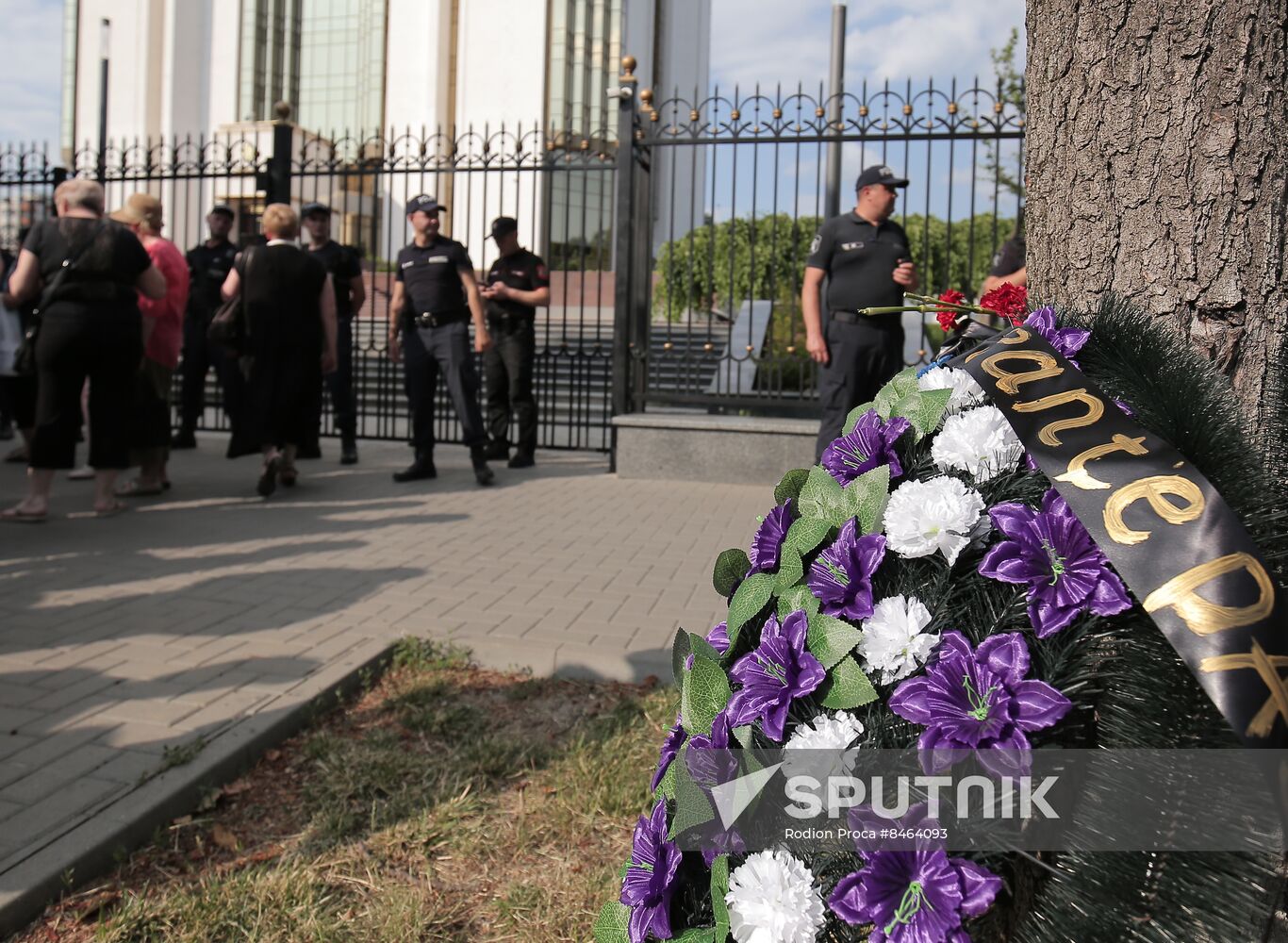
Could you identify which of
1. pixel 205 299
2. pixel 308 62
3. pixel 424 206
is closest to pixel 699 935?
pixel 424 206

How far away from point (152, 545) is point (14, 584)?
3.32ft

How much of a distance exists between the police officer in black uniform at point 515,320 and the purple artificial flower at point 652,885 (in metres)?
7.59

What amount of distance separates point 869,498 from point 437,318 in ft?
22.7

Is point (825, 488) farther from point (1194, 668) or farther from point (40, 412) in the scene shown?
point (40, 412)

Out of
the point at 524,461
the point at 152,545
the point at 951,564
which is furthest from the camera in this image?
the point at 524,461

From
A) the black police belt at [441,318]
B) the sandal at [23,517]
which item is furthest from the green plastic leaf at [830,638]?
the black police belt at [441,318]

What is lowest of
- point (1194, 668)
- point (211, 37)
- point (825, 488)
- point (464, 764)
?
point (464, 764)

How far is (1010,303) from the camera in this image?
5.71ft

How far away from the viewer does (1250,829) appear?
3.53 feet

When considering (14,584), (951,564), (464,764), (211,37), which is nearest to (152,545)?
(14,584)

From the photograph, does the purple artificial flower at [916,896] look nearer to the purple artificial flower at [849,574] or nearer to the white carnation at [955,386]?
the purple artificial flower at [849,574]

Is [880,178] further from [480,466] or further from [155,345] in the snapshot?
[155,345]

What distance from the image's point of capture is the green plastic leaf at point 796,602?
4.58 feet

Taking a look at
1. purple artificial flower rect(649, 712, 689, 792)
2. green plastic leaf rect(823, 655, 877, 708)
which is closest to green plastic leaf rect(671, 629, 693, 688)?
purple artificial flower rect(649, 712, 689, 792)
